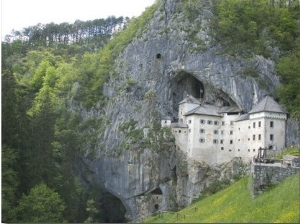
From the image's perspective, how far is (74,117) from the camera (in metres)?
68.4

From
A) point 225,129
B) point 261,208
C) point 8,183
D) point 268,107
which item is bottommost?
point 8,183

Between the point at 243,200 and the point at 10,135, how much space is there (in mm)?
20968

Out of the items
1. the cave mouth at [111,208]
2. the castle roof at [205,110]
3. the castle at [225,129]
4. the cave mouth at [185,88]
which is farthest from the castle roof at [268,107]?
the cave mouth at [111,208]

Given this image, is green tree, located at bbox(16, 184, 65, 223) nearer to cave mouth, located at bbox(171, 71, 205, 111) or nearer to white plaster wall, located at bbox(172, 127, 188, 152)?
white plaster wall, located at bbox(172, 127, 188, 152)

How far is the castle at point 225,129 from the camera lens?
54.7 meters

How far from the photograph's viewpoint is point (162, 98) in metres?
63.5

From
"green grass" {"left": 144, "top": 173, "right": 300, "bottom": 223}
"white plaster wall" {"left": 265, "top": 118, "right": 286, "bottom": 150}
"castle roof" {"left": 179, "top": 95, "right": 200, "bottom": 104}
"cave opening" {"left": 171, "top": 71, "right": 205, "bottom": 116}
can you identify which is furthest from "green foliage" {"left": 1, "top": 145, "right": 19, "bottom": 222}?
"cave opening" {"left": 171, "top": 71, "right": 205, "bottom": 116}

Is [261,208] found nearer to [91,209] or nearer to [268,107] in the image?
[268,107]

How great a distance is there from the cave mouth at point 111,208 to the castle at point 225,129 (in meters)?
12.9

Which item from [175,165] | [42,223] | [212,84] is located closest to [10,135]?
[42,223]

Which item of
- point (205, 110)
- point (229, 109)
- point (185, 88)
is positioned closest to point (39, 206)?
point (205, 110)

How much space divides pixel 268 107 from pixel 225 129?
21.9 feet

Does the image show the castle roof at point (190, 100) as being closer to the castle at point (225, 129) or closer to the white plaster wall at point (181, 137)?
the castle at point (225, 129)

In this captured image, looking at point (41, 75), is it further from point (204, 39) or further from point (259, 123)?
point (259, 123)
